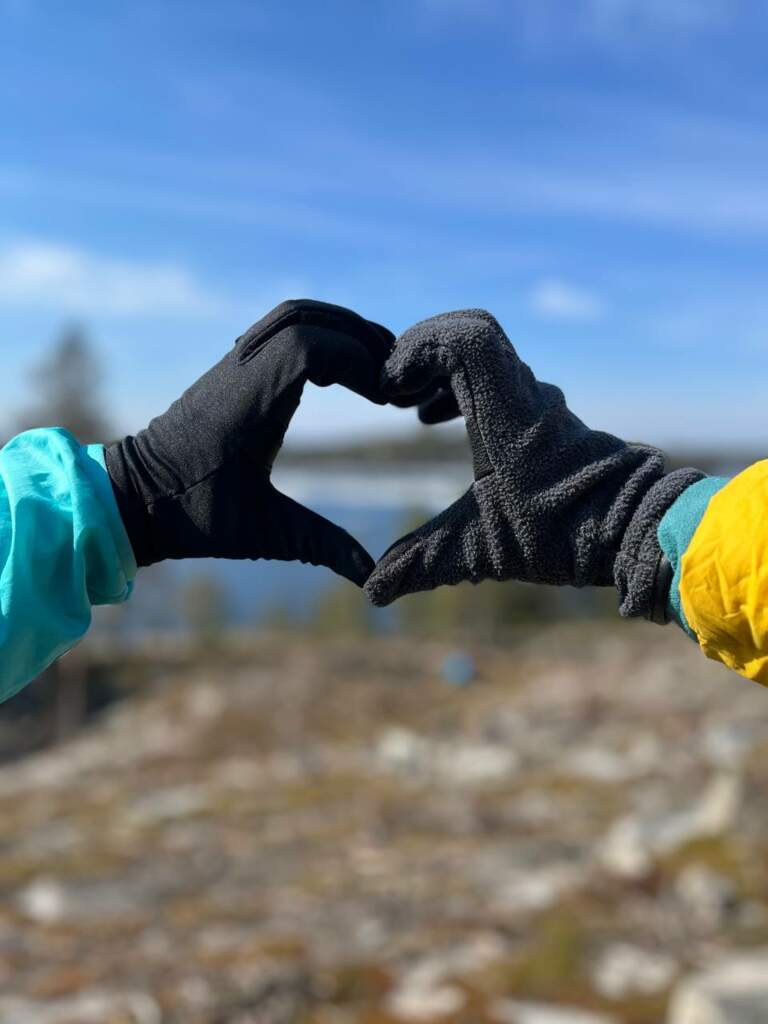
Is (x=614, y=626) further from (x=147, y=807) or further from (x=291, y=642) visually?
(x=147, y=807)

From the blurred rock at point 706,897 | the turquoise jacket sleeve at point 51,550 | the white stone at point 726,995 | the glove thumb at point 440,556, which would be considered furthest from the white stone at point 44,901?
the glove thumb at point 440,556

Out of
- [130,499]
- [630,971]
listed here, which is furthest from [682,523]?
[630,971]

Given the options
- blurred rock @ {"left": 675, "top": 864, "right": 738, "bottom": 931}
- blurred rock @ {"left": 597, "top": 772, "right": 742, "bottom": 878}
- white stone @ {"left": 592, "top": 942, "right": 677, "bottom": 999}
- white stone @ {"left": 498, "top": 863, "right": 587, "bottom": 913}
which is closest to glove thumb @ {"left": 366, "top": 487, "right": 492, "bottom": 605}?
white stone @ {"left": 592, "top": 942, "right": 677, "bottom": 999}

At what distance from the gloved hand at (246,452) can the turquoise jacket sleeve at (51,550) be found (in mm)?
45

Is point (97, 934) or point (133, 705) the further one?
point (133, 705)

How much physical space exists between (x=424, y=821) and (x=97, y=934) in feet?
10.8

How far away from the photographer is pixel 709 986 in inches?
208

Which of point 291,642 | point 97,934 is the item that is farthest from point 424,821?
point 291,642

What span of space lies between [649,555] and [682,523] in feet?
0.20

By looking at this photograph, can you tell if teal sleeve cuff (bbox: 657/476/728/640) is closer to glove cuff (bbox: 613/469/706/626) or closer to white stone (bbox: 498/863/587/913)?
glove cuff (bbox: 613/469/706/626)

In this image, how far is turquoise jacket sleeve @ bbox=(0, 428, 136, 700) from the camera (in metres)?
1.25

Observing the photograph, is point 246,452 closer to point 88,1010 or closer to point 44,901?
point 88,1010

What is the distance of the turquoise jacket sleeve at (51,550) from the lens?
125cm

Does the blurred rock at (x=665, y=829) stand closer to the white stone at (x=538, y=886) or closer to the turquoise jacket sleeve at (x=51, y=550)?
the white stone at (x=538, y=886)
